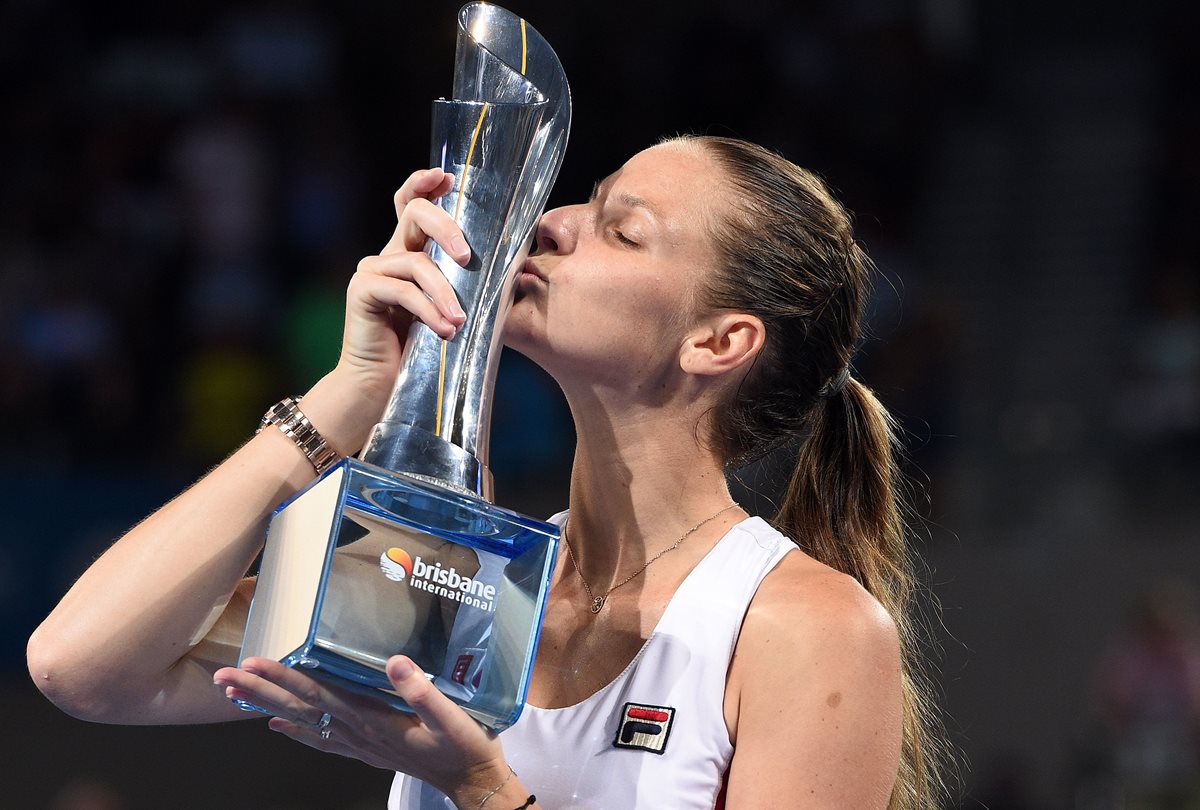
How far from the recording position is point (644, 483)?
1838 millimetres

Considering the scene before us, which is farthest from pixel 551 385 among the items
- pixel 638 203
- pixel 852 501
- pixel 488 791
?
pixel 488 791

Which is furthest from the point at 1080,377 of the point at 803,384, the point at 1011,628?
the point at 803,384

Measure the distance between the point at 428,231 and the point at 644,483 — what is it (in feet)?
1.48

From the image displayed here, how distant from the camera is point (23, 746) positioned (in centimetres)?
497

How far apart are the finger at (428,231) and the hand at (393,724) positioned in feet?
1.41

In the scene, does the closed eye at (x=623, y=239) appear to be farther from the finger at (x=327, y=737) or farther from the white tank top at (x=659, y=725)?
the finger at (x=327, y=737)

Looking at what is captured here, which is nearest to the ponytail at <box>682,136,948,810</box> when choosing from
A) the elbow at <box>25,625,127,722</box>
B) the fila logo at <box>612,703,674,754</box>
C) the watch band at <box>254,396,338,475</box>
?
the fila logo at <box>612,703,674,754</box>

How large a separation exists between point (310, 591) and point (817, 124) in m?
5.61

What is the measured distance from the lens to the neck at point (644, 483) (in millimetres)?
1825

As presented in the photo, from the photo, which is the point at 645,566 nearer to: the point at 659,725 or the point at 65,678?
the point at 659,725

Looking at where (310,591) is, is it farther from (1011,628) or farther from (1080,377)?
→ (1080,377)

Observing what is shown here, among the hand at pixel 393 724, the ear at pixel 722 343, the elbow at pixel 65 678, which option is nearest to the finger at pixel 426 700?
the hand at pixel 393 724

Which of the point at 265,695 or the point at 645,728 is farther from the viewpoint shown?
the point at 645,728

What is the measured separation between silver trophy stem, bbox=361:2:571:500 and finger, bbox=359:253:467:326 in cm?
2
